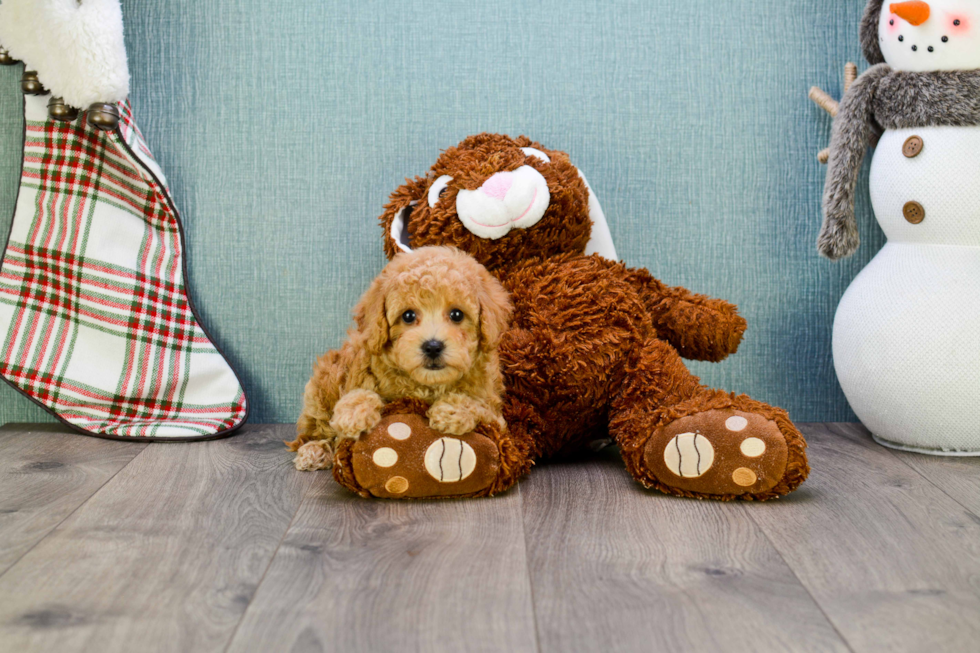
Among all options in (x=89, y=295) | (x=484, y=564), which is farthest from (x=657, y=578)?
(x=89, y=295)

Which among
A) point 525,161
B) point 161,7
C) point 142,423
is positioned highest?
point 161,7

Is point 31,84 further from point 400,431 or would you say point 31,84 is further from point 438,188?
point 400,431

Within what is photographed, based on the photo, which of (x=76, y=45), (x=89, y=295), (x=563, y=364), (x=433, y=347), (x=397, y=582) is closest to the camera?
(x=397, y=582)

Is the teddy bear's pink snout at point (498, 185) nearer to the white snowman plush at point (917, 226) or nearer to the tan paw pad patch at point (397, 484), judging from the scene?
the tan paw pad patch at point (397, 484)

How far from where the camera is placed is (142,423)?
1493 mm

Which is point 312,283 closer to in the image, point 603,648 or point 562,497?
point 562,497

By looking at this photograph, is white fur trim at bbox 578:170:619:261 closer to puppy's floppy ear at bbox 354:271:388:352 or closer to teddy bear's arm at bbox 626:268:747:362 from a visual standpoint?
teddy bear's arm at bbox 626:268:747:362

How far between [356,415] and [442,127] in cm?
67

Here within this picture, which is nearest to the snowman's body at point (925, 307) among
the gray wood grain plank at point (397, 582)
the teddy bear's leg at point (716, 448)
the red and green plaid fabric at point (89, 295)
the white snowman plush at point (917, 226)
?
the white snowman plush at point (917, 226)

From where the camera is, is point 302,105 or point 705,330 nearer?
point 705,330

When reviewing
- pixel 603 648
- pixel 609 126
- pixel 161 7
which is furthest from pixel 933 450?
pixel 161 7

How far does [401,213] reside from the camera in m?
1.38

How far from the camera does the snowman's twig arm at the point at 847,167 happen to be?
1.40 meters

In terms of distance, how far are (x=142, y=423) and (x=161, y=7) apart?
0.77m
